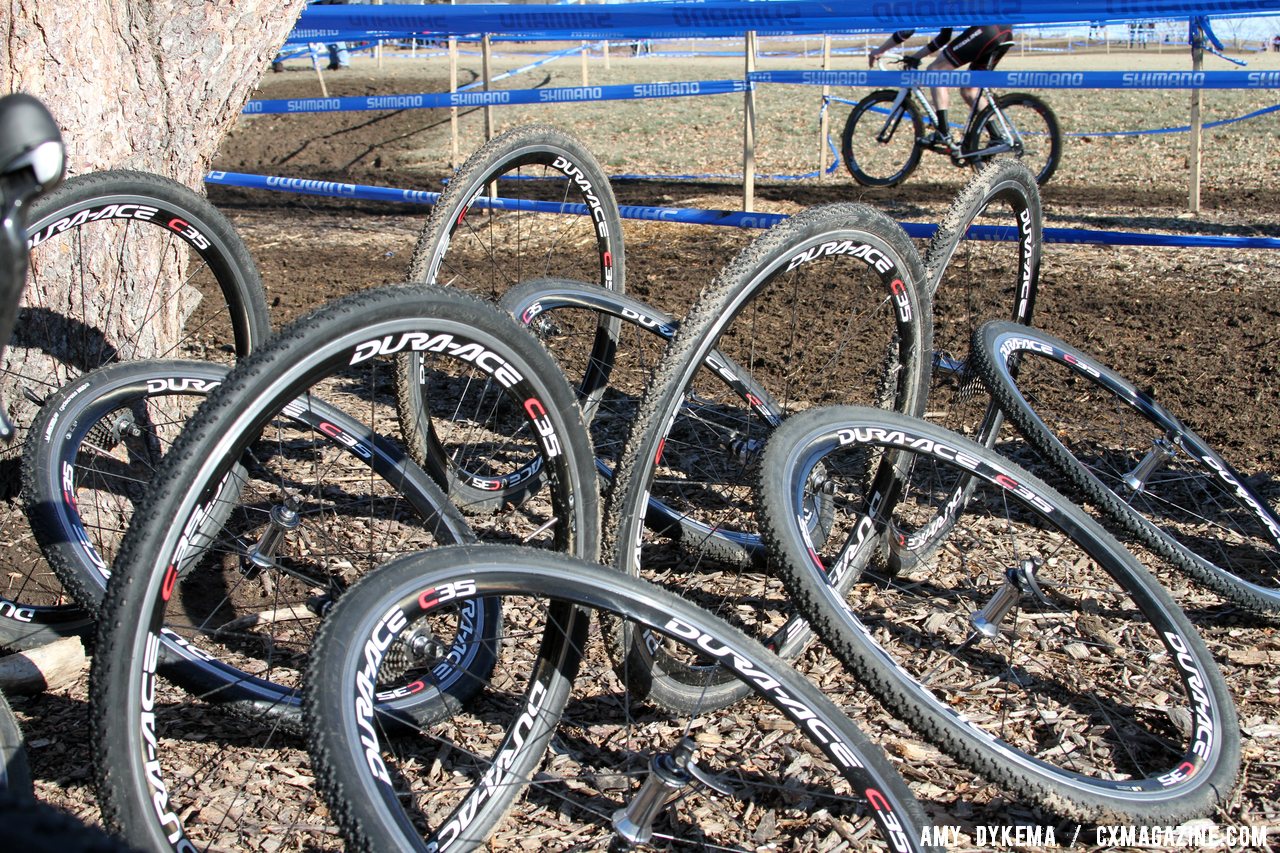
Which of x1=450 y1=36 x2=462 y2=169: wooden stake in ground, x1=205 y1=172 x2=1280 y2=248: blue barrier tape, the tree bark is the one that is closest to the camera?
the tree bark

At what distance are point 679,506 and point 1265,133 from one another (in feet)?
40.9

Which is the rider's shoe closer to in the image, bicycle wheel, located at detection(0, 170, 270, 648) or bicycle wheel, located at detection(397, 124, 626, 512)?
bicycle wheel, located at detection(397, 124, 626, 512)

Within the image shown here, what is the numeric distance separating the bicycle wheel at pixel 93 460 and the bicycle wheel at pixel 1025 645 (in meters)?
1.65

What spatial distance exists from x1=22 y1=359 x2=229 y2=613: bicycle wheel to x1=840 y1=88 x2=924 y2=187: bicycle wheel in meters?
9.08

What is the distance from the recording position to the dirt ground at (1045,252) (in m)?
3.09

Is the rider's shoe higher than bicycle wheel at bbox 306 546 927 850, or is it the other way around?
the rider's shoe

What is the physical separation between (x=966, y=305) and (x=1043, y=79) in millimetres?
2302

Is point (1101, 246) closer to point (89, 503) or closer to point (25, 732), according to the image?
point (89, 503)

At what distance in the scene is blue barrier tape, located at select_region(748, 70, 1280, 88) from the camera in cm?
709

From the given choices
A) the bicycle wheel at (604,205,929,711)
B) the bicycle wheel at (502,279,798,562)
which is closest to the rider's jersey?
the bicycle wheel at (604,205,929,711)

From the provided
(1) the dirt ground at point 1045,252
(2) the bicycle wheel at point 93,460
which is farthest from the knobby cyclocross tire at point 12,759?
(2) the bicycle wheel at point 93,460

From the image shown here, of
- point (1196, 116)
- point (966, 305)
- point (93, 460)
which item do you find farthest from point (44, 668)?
point (1196, 116)

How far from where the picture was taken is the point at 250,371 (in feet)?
7.09

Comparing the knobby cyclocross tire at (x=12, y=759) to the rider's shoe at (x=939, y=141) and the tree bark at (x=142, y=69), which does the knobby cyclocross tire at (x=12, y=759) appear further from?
the rider's shoe at (x=939, y=141)
